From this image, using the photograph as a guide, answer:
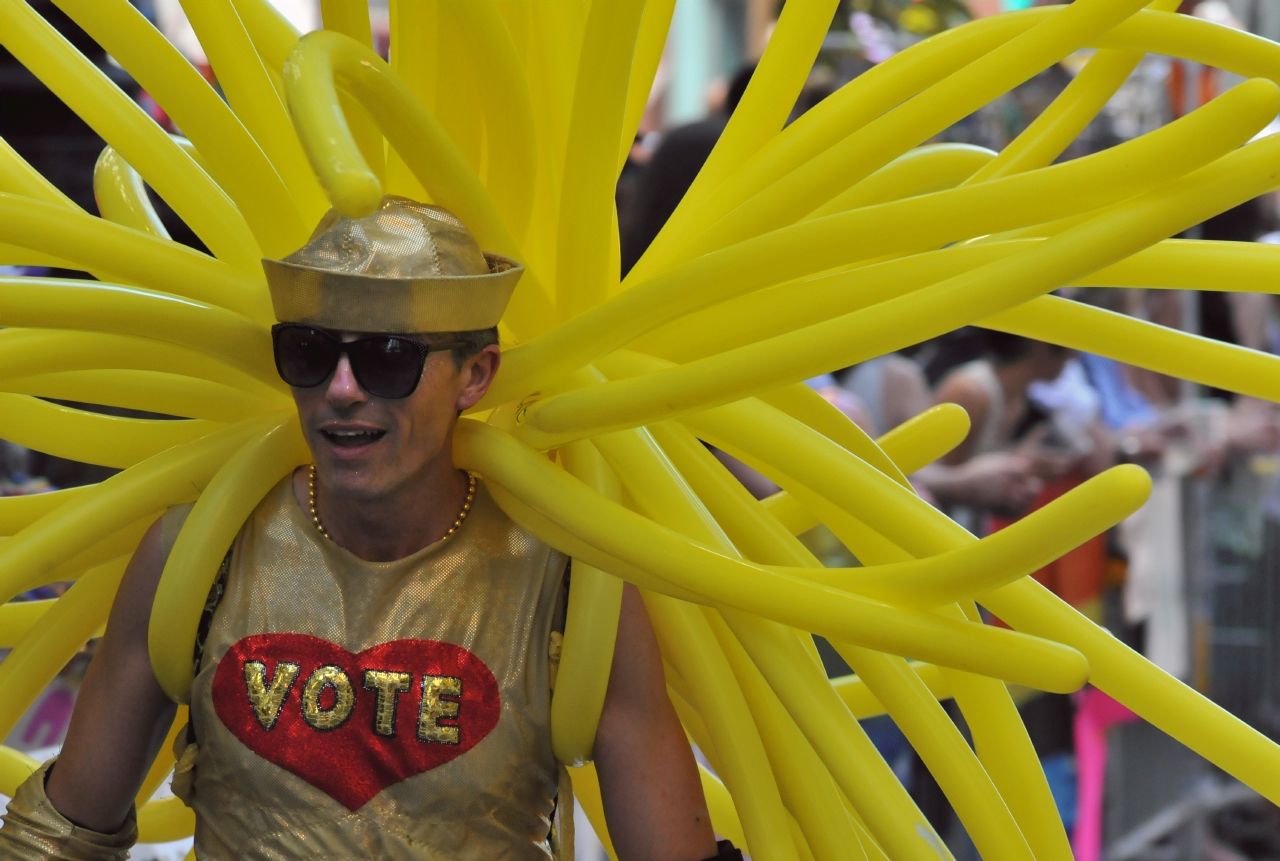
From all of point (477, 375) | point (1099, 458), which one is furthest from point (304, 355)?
point (1099, 458)

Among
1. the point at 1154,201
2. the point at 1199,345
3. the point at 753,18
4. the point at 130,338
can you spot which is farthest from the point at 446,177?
the point at 753,18

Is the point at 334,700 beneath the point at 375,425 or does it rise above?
beneath

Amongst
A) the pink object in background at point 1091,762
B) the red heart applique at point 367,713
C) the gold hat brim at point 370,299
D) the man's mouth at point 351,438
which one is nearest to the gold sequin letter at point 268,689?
the red heart applique at point 367,713

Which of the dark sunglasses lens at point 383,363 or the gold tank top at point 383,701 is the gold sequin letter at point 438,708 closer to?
the gold tank top at point 383,701

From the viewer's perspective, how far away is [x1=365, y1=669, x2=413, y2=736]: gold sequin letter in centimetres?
142

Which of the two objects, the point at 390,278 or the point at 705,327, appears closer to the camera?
the point at 390,278

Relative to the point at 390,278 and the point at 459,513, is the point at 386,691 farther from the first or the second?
the point at 390,278

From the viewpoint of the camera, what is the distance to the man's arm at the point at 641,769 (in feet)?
4.71

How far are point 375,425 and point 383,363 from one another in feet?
0.19

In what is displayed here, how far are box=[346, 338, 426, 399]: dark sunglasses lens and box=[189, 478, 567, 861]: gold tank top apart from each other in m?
0.22

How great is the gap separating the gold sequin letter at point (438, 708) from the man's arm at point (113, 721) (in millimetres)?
325

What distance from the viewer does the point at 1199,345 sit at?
4.85 ft

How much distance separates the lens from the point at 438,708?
56.2 inches

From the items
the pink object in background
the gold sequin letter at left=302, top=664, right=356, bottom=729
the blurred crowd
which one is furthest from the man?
the pink object in background
